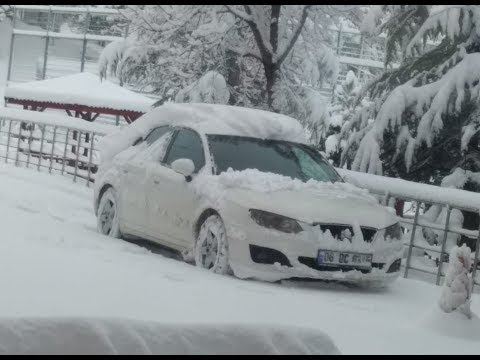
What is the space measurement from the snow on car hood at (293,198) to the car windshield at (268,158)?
0.30 meters

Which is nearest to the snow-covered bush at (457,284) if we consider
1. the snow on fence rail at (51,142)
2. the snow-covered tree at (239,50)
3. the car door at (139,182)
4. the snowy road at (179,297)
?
the snowy road at (179,297)

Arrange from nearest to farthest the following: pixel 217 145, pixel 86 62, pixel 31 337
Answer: pixel 31 337
pixel 217 145
pixel 86 62

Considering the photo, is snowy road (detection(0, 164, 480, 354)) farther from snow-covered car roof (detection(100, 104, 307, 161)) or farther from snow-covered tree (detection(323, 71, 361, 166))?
snow-covered tree (detection(323, 71, 361, 166))

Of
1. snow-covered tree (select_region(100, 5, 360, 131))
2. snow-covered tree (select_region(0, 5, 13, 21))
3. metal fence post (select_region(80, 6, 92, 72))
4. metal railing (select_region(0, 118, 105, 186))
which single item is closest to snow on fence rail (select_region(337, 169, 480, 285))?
snow-covered tree (select_region(100, 5, 360, 131))

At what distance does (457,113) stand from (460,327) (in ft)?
19.6

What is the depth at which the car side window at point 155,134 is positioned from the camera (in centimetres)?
964

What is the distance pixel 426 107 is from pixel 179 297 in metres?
7.20

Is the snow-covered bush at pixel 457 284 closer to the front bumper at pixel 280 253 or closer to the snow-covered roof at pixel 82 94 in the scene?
the front bumper at pixel 280 253

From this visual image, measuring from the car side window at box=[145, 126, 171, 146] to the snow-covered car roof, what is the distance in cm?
7

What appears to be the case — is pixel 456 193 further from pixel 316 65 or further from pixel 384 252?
pixel 316 65

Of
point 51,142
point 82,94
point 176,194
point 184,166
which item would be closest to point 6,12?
point 82,94

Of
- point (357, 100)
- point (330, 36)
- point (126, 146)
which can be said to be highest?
point (330, 36)

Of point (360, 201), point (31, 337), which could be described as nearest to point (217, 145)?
point (360, 201)

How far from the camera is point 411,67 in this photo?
12578 millimetres
